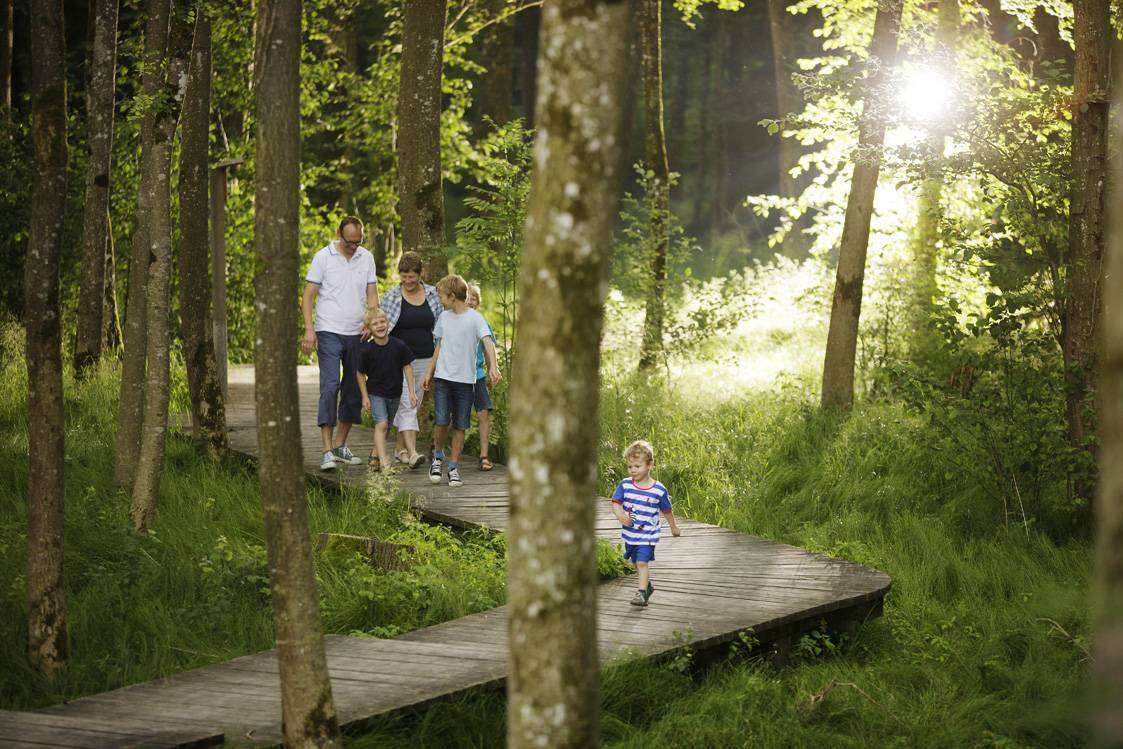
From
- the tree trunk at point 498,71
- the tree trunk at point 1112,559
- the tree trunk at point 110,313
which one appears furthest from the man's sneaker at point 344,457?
the tree trunk at point 498,71

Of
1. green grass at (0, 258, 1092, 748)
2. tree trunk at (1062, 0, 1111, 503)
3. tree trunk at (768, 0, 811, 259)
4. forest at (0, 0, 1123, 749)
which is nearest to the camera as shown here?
forest at (0, 0, 1123, 749)

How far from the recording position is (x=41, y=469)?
20.4ft

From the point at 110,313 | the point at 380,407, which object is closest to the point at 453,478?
the point at 380,407

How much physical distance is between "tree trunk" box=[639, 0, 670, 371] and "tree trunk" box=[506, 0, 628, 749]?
1176 centimetres

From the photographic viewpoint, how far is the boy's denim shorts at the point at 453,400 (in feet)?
32.7

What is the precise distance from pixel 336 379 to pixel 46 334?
4.15 meters

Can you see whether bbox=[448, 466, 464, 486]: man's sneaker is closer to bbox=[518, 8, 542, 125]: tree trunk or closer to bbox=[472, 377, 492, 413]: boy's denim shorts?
bbox=[472, 377, 492, 413]: boy's denim shorts

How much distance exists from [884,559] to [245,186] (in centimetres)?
1309

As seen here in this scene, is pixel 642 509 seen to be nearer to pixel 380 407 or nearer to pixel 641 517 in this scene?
pixel 641 517

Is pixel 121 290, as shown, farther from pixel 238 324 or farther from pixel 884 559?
pixel 884 559

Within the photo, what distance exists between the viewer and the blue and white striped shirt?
7.14 meters

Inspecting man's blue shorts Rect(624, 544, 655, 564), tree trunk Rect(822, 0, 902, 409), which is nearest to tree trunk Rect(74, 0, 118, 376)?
man's blue shorts Rect(624, 544, 655, 564)

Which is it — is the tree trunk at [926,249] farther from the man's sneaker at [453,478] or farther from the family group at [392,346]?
the man's sneaker at [453,478]

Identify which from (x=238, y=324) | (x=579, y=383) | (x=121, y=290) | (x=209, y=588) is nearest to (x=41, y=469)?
(x=209, y=588)
